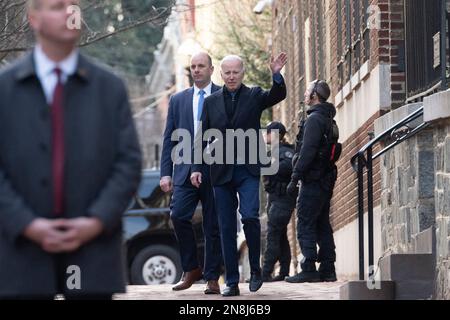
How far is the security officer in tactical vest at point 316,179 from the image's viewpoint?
50.8 ft

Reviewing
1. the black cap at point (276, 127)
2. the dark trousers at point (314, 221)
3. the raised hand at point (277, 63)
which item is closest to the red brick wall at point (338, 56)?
the black cap at point (276, 127)

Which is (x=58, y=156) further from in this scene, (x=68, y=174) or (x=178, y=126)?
(x=178, y=126)

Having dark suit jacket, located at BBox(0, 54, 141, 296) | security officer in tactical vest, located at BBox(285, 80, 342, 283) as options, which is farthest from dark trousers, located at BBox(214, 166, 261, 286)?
dark suit jacket, located at BBox(0, 54, 141, 296)

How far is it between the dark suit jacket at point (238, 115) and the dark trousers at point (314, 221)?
2.71 m

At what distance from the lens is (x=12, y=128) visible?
21.0 ft

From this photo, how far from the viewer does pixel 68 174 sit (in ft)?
20.9

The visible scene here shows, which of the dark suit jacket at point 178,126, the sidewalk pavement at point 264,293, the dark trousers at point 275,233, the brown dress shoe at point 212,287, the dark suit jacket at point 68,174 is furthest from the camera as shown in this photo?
the dark trousers at point 275,233

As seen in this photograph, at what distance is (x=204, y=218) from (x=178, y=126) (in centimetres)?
83

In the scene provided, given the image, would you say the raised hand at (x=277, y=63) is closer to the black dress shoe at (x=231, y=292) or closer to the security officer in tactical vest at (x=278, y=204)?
the black dress shoe at (x=231, y=292)

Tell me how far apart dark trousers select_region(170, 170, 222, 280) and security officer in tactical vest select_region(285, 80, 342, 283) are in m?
1.78

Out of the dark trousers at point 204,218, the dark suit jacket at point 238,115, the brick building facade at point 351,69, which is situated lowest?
the dark trousers at point 204,218

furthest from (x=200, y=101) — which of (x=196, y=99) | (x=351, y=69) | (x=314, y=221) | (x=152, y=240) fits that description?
(x=152, y=240)
